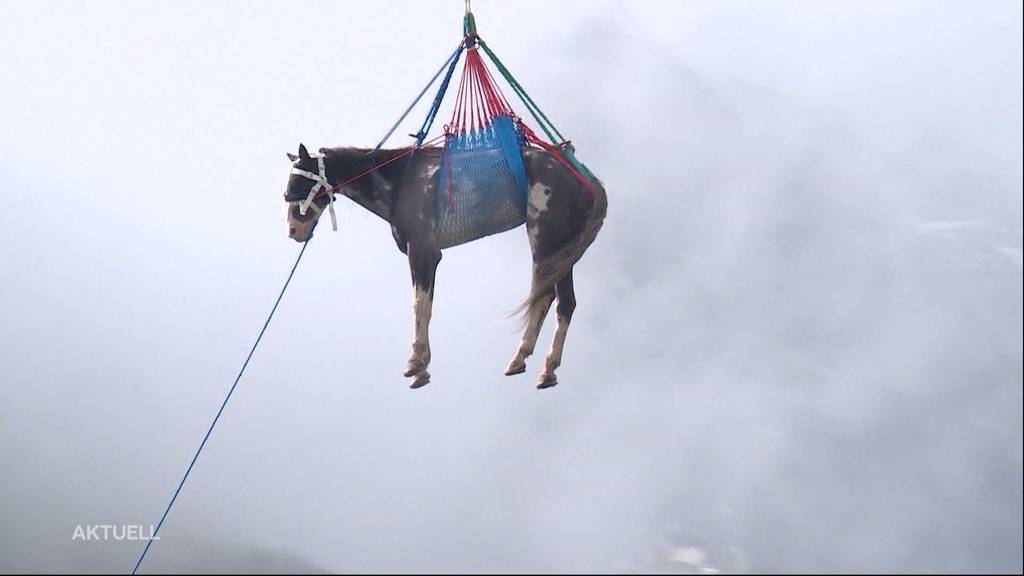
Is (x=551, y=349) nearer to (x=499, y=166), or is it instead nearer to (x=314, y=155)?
(x=499, y=166)

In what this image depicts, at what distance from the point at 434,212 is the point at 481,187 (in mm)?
644

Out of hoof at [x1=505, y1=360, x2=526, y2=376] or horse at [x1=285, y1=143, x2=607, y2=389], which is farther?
horse at [x1=285, y1=143, x2=607, y2=389]

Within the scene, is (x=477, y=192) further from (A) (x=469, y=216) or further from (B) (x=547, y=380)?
(B) (x=547, y=380)

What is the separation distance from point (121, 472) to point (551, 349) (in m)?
172

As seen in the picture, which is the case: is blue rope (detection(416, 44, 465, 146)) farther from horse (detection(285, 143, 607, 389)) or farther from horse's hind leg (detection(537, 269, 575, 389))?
horse's hind leg (detection(537, 269, 575, 389))

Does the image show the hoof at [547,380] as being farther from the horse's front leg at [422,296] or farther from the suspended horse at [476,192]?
the horse's front leg at [422,296]

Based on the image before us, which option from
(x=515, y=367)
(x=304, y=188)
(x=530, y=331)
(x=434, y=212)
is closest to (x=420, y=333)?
(x=515, y=367)

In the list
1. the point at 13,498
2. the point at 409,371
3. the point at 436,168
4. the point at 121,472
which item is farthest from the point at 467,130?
the point at 13,498

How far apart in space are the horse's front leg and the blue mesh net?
0.29 m

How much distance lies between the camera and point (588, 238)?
18906 millimetres

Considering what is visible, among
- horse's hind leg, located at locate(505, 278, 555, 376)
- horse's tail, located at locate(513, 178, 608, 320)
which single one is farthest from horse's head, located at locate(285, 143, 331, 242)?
horse's hind leg, located at locate(505, 278, 555, 376)

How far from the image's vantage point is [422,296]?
18.5m

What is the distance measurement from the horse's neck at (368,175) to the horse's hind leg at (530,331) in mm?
2214

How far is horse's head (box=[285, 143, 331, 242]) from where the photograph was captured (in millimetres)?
18719
